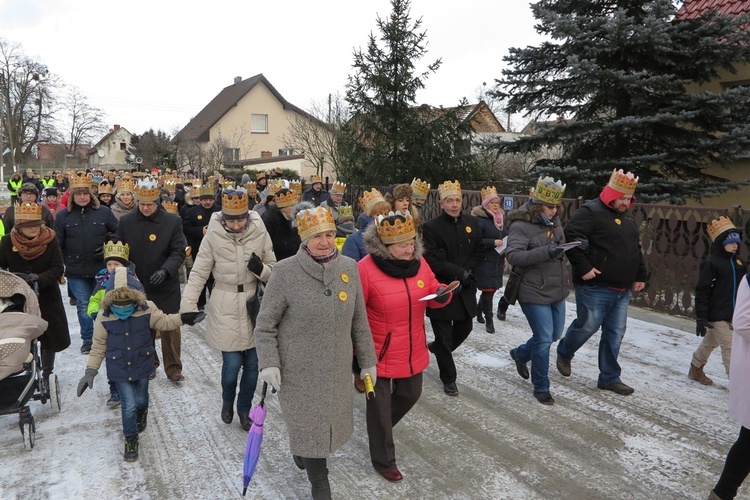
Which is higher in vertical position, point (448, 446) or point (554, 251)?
point (554, 251)

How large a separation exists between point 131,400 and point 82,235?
2.97 m

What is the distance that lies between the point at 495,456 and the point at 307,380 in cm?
183

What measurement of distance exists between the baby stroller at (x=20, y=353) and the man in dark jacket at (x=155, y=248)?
41.6 inches

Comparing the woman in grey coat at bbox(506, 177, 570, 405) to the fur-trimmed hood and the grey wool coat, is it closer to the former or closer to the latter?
the fur-trimmed hood

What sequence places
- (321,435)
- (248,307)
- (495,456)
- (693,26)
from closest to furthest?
(321,435) → (495,456) → (248,307) → (693,26)

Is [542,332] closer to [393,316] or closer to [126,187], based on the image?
[393,316]

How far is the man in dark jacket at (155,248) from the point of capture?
579 cm

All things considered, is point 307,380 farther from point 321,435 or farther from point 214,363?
point 214,363

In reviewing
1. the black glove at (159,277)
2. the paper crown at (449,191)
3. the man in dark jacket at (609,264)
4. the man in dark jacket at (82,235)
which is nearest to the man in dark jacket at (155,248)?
the black glove at (159,277)

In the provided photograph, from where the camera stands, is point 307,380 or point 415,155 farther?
point 415,155

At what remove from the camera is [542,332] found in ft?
17.5

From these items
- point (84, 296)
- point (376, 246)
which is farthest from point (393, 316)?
point (84, 296)

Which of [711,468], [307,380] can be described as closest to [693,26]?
[711,468]

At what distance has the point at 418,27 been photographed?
18297mm
